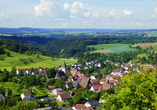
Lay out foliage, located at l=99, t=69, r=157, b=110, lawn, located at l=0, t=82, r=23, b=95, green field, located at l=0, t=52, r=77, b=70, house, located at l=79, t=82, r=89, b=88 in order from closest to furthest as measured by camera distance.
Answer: foliage, located at l=99, t=69, r=157, b=110 < lawn, located at l=0, t=82, r=23, b=95 < house, located at l=79, t=82, r=89, b=88 < green field, located at l=0, t=52, r=77, b=70

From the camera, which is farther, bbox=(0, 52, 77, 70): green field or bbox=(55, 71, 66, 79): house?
bbox=(0, 52, 77, 70): green field

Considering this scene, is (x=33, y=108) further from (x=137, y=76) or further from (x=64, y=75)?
(x=64, y=75)

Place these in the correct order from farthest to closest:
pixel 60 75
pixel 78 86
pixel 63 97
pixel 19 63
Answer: pixel 19 63 < pixel 60 75 < pixel 78 86 < pixel 63 97

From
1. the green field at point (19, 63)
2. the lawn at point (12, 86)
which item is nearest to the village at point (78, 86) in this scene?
the lawn at point (12, 86)

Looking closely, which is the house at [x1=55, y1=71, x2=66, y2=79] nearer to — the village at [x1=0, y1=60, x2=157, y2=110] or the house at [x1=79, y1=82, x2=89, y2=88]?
the village at [x1=0, y1=60, x2=157, y2=110]

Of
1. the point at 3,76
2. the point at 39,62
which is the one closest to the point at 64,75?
the point at 3,76

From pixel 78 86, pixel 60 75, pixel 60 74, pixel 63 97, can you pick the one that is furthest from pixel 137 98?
pixel 60 74

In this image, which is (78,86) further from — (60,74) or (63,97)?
(63,97)

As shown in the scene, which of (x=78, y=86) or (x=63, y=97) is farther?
(x=78, y=86)

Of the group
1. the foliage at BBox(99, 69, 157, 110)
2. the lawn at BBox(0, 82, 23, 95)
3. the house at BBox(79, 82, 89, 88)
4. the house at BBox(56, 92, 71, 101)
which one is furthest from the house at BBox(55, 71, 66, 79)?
the foliage at BBox(99, 69, 157, 110)

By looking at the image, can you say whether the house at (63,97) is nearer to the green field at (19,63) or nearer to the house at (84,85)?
the house at (84,85)

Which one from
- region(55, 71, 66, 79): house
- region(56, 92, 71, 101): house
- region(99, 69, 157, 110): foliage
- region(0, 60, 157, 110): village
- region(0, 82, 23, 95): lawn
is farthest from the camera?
region(55, 71, 66, 79): house

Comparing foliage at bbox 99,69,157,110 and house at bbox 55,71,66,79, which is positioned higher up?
foliage at bbox 99,69,157,110
